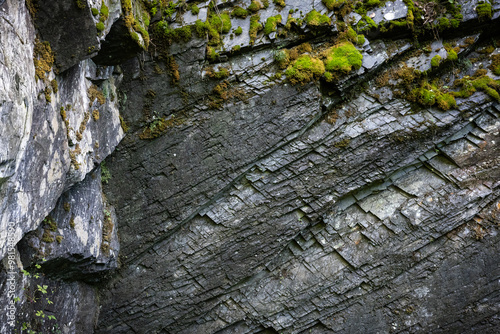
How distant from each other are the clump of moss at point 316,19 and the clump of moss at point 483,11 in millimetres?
3896

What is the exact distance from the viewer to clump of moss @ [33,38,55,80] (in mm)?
5664

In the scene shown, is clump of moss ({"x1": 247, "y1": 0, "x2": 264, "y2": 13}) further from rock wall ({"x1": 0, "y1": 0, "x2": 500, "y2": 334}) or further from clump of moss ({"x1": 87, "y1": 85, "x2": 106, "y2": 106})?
clump of moss ({"x1": 87, "y1": 85, "x2": 106, "y2": 106})

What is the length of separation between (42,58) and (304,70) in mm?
5794

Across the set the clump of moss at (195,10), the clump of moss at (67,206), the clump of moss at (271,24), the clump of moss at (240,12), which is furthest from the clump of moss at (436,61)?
the clump of moss at (67,206)

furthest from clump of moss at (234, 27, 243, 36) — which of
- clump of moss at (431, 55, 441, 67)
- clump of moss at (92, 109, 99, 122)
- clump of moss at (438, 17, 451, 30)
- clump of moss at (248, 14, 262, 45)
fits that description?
clump of moss at (438, 17, 451, 30)

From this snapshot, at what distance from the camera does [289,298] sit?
32.0 ft

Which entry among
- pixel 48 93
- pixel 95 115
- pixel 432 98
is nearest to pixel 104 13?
pixel 48 93

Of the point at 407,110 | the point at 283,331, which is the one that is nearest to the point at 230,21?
the point at 407,110

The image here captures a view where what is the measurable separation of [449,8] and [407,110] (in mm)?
2955

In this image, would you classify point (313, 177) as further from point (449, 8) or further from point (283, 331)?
point (449, 8)

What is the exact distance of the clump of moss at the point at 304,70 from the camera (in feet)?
29.5

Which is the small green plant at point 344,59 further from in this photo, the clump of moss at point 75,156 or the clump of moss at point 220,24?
the clump of moss at point 75,156

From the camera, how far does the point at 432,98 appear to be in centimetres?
923

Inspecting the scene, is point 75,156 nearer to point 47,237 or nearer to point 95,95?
point 95,95
